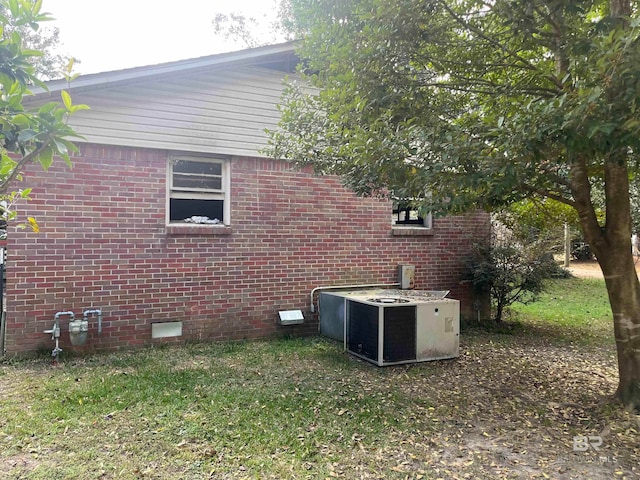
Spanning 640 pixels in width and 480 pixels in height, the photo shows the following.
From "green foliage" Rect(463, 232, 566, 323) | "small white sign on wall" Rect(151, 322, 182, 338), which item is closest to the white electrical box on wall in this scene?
"green foliage" Rect(463, 232, 566, 323)

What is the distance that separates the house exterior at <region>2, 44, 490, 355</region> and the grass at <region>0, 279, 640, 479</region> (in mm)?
721

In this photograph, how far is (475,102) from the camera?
4992mm

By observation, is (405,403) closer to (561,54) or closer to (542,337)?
(561,54)

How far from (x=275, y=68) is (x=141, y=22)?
1630 centimetres

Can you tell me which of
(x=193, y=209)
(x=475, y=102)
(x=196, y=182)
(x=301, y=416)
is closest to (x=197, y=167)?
(x=196, y=182)

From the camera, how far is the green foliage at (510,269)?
7.87 meters

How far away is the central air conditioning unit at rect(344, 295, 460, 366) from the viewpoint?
5.43 metres

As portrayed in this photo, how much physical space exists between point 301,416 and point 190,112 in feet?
15.2

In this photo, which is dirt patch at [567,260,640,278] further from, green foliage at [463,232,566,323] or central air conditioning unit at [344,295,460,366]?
central air conditioning unit at [344,295,460,366]

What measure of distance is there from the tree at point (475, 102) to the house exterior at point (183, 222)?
7.79 feet

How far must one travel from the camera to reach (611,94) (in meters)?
2.71

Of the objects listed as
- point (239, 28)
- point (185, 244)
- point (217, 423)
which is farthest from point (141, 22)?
point (217, 423)

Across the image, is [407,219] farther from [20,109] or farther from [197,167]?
[20,109]
